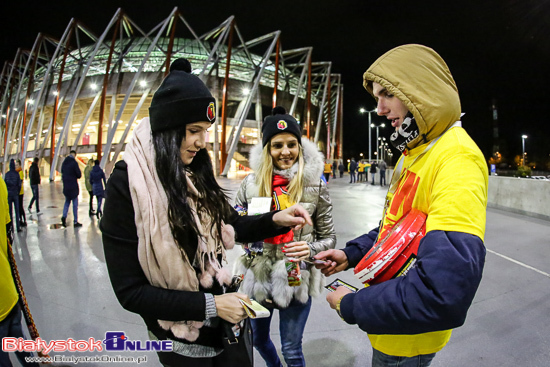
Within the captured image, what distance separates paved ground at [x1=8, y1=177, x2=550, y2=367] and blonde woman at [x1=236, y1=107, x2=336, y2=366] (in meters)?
0.63

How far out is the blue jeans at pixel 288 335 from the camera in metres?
2.05

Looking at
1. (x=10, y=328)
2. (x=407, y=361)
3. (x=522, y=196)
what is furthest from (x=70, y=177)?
(x=522, y=196)

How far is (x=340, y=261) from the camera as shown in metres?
1.55

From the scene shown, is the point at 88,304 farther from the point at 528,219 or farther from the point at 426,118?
the point at 528,219

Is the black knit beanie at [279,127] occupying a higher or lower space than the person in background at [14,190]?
higher

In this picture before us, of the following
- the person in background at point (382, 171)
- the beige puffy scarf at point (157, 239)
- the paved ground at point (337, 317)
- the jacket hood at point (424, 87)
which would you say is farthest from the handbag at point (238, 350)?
the person in background at point (382, 171)

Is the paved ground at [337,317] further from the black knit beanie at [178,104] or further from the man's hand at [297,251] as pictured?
the black knit beanie at [178,104]

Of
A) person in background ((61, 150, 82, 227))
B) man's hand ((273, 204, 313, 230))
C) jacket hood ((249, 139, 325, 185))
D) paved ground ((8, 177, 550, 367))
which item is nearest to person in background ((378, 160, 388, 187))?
paved ground ((8, 177, 550, 367))

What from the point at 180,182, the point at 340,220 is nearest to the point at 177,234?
the point at 180,182

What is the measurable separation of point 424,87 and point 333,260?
3.13ft

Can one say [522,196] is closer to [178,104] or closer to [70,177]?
[178,104]

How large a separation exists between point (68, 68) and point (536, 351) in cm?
5373

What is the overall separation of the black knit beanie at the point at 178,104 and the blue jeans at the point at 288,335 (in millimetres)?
1483

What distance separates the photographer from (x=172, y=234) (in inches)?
47.9
